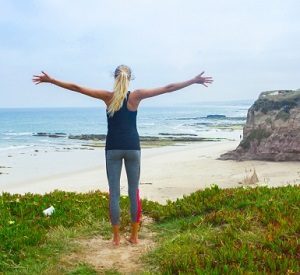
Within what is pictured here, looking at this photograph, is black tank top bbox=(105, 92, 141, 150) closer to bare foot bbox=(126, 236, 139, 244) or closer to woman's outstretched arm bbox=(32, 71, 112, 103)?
woman's outstretched arm bbox=(32, 71, 112, 103)

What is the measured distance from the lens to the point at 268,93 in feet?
85.9

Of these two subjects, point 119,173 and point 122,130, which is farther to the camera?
point 119,173

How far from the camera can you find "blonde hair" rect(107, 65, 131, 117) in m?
6.89

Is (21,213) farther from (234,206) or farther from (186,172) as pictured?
(186,172)

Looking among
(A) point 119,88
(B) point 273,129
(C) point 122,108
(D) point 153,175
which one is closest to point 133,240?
(C) point 122,108

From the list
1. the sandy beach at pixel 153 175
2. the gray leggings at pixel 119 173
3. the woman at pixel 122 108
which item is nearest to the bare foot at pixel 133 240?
the gray leggings at pixel 119 173

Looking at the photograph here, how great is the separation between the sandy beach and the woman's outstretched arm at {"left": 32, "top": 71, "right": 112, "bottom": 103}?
8910 millimetres

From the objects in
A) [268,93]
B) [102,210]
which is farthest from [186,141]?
[102,210]

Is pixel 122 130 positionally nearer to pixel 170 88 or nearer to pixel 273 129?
pixel 170 88

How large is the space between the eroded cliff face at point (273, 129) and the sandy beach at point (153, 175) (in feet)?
2.40

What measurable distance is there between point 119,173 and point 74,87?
156 centimetres

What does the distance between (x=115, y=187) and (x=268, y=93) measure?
2069 centimetres

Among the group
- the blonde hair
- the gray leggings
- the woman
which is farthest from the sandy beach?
the blonde hair

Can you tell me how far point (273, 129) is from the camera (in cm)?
2359
